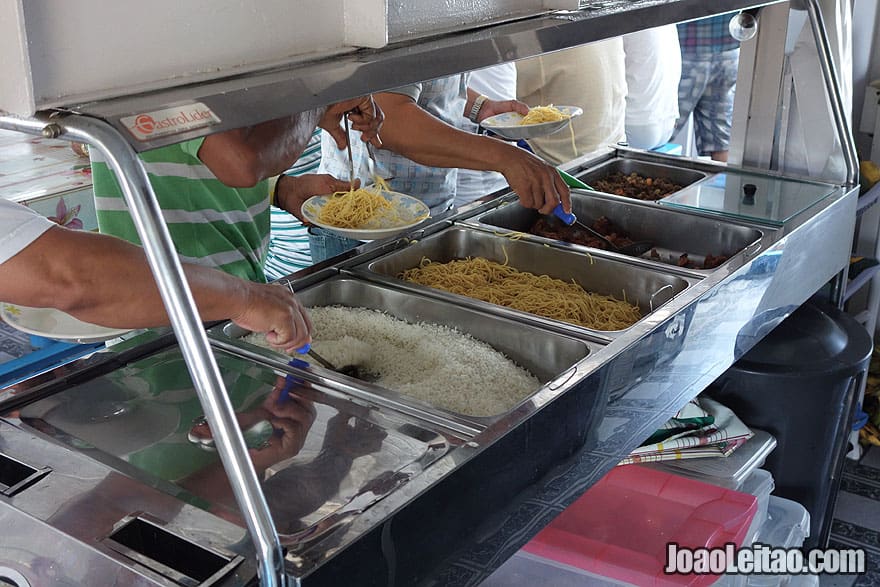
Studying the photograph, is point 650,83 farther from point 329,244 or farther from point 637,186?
point 329,244

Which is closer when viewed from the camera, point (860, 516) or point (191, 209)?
point (191, 209)

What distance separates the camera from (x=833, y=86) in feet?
7.30

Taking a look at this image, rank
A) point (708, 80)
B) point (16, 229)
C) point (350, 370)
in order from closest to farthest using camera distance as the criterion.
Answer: point (16, 229)
point (350, 370)
point (708, 80)

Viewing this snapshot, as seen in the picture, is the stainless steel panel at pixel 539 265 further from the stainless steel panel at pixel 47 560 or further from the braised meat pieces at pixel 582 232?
the stainless steel panel at pixel 47 560

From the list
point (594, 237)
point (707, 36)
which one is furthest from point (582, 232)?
point (707, 36)

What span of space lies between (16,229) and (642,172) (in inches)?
73.5

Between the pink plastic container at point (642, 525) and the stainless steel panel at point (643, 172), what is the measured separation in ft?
2.87

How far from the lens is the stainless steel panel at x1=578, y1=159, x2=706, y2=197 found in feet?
8.07

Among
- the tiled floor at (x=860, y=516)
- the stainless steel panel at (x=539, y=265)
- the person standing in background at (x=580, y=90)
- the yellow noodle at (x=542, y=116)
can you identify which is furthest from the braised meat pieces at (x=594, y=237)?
the person standing in background at (x=580, y=90)

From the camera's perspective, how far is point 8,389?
4.19ft

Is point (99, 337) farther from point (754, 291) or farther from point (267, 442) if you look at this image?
point (754, 291)

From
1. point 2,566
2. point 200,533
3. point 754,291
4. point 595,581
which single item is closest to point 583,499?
point 595,581

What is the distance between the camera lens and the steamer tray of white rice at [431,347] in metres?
1.35

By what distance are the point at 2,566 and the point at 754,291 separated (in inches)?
56.1
